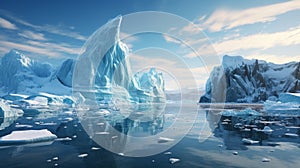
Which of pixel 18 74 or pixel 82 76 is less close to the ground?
pixel 18 74

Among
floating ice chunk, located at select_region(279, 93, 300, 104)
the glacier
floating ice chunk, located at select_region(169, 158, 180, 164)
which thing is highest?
the glacier

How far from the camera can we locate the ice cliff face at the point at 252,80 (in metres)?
62.9

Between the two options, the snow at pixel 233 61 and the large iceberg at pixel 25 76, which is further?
the snow at pixel 233 61

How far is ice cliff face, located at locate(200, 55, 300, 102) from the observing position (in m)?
62.9

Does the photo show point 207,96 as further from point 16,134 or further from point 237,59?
point 16,134

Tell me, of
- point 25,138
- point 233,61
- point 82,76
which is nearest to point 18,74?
point 82,76

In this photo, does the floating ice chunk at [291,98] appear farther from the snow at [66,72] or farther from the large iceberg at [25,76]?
the large iceberg at [25,76]

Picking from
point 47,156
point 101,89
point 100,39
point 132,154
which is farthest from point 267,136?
point 100,39

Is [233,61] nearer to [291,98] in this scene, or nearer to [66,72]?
[291,98]

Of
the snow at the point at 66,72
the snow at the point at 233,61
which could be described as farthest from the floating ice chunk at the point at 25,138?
the snow at the point at 233,61

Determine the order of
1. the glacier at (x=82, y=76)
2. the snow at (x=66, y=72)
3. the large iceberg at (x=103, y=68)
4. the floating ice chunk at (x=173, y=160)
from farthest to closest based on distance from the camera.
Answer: the snow at (x=66, y=72) < the large iceberg at (x=103, y=68) < the glacier at (x=82, y=76) < the floating ice chunk at (x=173, y=160)

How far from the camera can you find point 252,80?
64.8 metres

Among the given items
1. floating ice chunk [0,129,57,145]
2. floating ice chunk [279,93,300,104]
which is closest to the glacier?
floating ice chunk [0,129,57,145]

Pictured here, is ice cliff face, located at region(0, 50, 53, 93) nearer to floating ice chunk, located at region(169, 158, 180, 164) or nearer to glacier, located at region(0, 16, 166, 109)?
glacier, located at region(0, 16, 166, 109)
